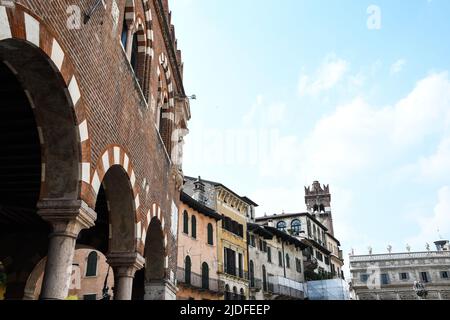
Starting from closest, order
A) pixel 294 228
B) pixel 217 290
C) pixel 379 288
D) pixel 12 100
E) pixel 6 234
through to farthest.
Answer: pixel 12 100, pixel 6 234, pixel 217 290, pixel 294 228, pixel 379 288

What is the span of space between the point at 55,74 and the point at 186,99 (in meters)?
10.2

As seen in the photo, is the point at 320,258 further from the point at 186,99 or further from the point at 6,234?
the point at 6,234

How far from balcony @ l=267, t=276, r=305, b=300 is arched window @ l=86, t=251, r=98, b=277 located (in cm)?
1745

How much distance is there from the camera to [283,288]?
39000mm

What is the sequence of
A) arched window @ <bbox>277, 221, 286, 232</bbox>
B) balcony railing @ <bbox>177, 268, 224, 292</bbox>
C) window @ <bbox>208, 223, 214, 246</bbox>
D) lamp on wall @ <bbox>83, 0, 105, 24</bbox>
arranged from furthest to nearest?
1. arched window @ <bbox>277, 221, 286, 232</bbox>
2. window @ <bbox>208, 223, 214, 246</bbox>
3. balcony railing @ <bbox>177, 268, 224, 292</bbox>
4. lamp on wall @ <bbox>83, 0, 105, 24</bbox>

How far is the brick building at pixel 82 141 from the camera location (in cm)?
527

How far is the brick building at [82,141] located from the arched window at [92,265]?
46.1ft

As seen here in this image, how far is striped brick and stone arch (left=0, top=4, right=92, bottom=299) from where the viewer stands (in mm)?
4656

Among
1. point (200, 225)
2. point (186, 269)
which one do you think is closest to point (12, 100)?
point (186, 269)

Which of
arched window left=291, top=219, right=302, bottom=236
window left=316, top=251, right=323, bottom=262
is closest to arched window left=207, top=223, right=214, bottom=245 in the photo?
arched window left=291, top=219, right=302, bottom=236

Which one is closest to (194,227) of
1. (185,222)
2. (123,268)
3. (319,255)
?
(185,222)

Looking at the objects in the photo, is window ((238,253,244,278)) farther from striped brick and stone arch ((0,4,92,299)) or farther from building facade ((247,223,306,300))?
striped brick and stone arch ((0,4,92,299))

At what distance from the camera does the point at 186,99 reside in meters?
15.3
